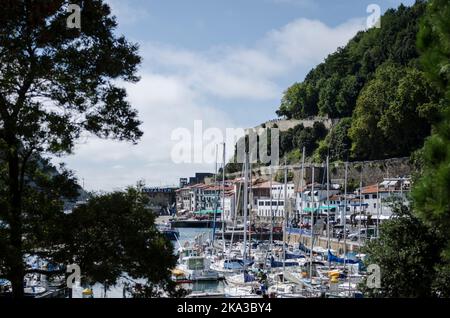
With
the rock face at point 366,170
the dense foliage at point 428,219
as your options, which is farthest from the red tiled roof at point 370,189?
the dense foliage at point 428,219

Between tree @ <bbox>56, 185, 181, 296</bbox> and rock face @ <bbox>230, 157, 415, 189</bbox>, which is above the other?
rock face @ <bbox>230, 157, 415, 189</bbox>

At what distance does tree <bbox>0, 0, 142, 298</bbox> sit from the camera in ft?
29.1

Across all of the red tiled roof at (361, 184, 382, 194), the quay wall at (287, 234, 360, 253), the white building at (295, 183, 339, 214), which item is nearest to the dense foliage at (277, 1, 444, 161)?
the red tiled roof at (361, 184, 382, 194)

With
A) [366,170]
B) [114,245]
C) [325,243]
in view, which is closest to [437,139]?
[114,245]

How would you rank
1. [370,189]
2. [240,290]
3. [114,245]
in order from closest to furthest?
[114,245], [240,290], [370,189]

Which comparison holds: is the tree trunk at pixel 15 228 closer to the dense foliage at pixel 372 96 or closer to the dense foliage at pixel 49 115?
the dense foliage at pixel 49 115

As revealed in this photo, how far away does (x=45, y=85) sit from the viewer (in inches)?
362

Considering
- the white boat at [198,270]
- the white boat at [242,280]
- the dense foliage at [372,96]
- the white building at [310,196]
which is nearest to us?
the white boat at [242,280]

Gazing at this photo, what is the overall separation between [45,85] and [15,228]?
6.77 feet

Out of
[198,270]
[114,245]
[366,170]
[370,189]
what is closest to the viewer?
[114,245]

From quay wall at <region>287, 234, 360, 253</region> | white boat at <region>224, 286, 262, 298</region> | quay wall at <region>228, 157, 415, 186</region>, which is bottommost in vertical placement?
white boat at <region>224, 286, 262, 298</region>

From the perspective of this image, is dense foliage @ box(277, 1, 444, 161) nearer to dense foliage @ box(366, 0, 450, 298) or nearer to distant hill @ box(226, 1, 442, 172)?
distant hill @ box(226, 1, 442, 172)

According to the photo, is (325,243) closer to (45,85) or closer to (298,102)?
(45,85)

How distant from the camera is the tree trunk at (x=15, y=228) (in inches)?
341
